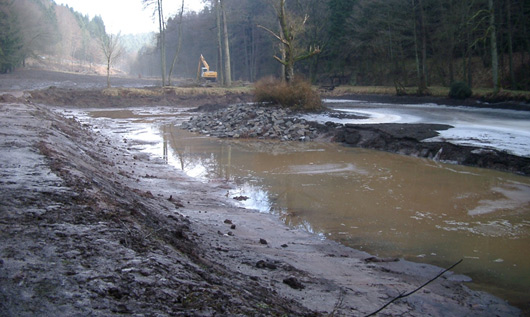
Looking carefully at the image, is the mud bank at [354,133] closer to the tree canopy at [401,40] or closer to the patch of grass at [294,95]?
the patch of grass at [294,95]

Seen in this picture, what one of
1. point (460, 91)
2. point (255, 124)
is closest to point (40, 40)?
Answer: point (255, 124)

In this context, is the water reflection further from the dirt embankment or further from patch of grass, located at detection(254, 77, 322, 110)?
patch of grass, located at detection(254, 77, 322, 110)

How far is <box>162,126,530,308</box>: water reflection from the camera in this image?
598 centimetres

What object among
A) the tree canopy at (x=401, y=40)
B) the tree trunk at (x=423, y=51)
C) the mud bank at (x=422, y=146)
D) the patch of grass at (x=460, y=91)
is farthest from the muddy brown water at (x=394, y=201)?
the tree trunk at (x=423, y=51)

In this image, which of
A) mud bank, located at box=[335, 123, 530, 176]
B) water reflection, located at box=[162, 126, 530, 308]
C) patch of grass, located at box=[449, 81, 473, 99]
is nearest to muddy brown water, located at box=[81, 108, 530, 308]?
water reflection, located at box=[162, 126, 530, 308]

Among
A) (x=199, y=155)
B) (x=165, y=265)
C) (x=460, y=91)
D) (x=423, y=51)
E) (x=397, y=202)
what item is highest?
(x=423, y=51)

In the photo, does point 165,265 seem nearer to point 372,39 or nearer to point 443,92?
point 443,92

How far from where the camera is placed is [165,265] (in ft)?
11.1

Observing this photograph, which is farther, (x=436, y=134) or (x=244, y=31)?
(x=244, y=31)

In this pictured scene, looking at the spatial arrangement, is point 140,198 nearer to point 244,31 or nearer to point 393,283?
point 393,283

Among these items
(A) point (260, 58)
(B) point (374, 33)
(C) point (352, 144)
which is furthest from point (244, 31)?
(C) point (352, 144)

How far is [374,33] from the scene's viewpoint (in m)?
42.4

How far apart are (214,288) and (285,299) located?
2.32 feet

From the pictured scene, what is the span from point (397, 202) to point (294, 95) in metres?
14.7
